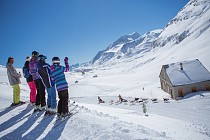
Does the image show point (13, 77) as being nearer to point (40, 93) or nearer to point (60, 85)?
point (40, 93)

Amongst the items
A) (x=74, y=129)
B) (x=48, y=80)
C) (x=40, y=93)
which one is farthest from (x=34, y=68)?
(x=74, y=129)

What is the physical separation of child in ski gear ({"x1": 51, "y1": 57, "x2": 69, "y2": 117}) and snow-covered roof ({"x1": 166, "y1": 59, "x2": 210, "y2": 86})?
3593 centimetres

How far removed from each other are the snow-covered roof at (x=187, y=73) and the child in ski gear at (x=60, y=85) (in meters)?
35.9

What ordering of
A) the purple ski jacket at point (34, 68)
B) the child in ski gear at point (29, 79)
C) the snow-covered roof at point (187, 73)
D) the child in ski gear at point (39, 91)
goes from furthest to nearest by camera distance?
1. the snow-covered roof at point (187, 73)
2. the child in ski gear at point (29, 79)
3. the purple ski jacket at point (34, 68)
4. the child in ski gear at point (39, 91)

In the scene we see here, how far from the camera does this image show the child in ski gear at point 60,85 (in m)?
7.70

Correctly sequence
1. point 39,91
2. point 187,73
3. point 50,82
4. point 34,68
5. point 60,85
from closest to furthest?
point 60,85 → point 50,82 → point 39,91 → point 34,68 → point 187,73

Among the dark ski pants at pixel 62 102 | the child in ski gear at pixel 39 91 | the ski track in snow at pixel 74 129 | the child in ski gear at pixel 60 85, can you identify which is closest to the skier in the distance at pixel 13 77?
the child in ski gear at pixel 39 91

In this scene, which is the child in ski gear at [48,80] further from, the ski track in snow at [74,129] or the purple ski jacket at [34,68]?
the purple ski jacket at [34,68]

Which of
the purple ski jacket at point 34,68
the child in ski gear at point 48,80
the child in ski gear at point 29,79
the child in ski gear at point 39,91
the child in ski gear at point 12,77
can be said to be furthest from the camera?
the child in ski gear at point 12,77

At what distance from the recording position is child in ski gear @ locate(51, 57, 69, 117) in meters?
7.70

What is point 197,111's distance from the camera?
22.8 metres

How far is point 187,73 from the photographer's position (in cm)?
4262

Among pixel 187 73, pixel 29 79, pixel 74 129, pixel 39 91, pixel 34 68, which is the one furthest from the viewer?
pixel 187 73

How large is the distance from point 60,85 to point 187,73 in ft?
132
